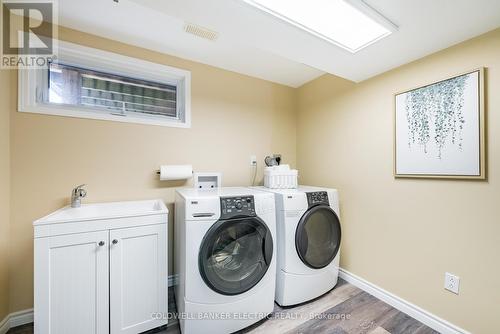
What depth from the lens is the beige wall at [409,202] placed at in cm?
132

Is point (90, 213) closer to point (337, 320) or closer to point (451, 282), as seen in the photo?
point (337, 320)

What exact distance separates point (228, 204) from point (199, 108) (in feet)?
4.03

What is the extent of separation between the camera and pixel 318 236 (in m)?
1.91

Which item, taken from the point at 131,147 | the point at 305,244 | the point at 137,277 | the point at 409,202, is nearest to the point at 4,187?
the point at 131,147

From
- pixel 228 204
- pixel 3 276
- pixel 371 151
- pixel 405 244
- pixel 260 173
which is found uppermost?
pixel 371 151

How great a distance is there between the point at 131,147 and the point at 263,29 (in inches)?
58.5

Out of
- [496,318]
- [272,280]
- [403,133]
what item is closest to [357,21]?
[403,133]

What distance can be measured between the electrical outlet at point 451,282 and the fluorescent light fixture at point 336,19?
69.2 inches

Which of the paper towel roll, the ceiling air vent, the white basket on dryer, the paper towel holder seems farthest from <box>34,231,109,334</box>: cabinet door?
the ceiling air vent

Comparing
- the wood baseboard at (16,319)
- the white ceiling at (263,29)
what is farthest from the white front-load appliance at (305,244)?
the wood baseboard at (16,319)

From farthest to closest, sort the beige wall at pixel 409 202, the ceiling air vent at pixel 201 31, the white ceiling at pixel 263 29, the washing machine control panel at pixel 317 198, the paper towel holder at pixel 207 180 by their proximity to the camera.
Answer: the paper towel holder at pixel 207 180, the washing machine control panel at pixel 317 198, the ceiling air vent at pixel 201 31, the beige wall at pixel 409 202, the white ceiling at pixel 263 29

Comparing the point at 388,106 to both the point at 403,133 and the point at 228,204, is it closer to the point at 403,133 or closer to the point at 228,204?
the point at 403,133

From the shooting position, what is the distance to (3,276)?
1.43 meters

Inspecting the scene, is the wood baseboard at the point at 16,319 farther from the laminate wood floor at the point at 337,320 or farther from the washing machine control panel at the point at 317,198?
the washing machine control panel at the point at 317,198
